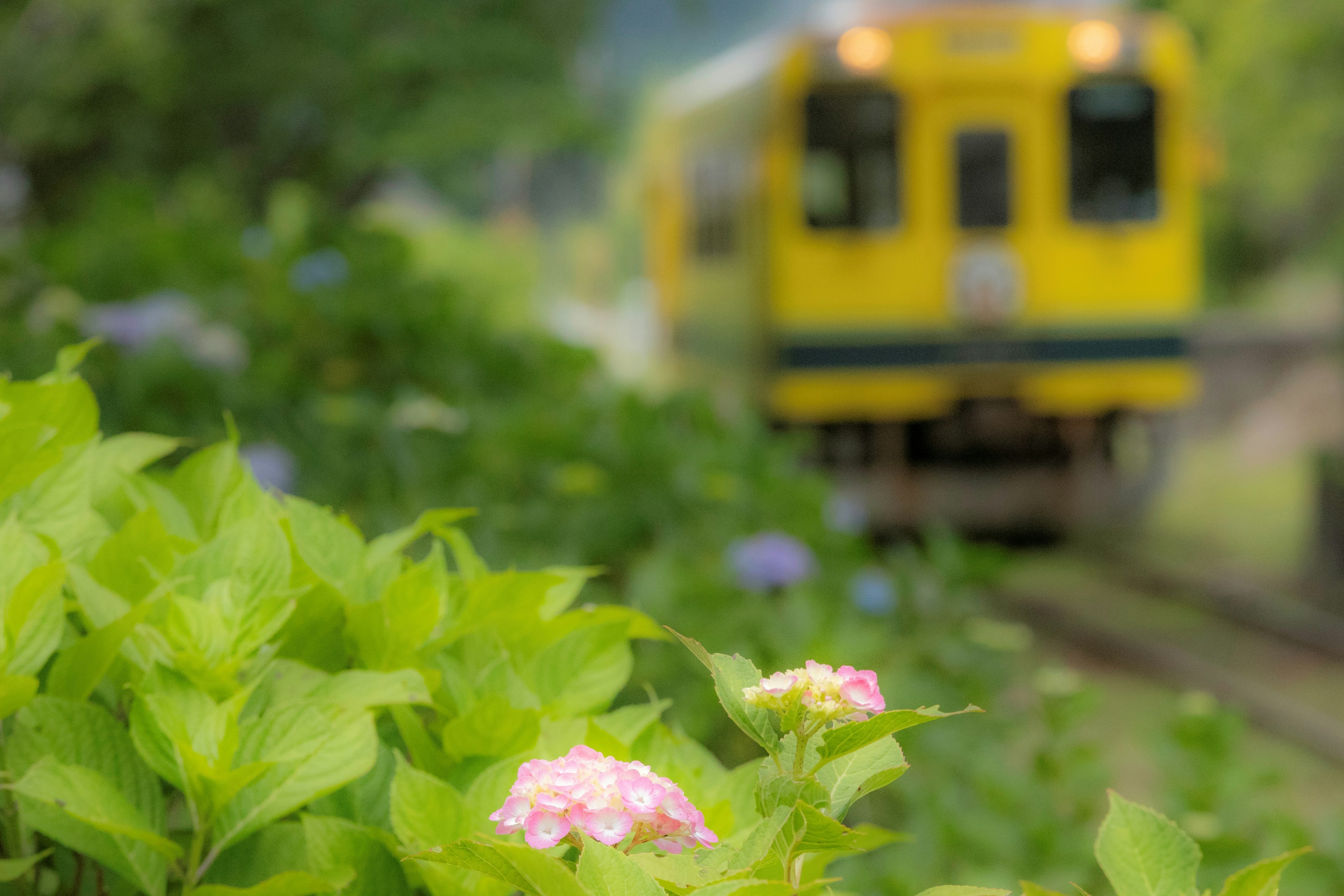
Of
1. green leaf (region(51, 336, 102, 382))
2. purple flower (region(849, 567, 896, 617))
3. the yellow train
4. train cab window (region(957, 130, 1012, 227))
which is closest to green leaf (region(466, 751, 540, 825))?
green leaf (region(51, 336, 102, 382))

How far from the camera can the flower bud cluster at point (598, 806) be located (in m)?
0.84

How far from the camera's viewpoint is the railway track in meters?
6.59

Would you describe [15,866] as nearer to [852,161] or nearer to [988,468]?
[852,161]

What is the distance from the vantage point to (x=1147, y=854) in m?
0.95

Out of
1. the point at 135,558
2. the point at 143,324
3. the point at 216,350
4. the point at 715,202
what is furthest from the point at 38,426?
the point at 715,202

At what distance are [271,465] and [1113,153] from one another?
7.89 meters

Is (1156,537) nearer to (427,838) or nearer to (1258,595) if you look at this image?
(1258,595)

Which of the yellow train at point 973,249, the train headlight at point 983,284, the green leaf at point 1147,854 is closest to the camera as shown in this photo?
the green leaf at point 1147,854

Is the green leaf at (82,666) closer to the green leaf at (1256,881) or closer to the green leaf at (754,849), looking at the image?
the green leaf at (754,849)

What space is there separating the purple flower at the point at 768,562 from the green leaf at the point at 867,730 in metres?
2.17

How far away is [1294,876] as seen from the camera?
8.48 feet

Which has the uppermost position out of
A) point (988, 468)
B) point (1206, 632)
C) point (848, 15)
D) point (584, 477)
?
point (848, 15)

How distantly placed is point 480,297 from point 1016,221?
4451 millimetres

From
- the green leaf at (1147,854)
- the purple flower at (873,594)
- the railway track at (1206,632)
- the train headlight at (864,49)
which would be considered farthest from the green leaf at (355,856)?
the train headlight at (864,49)
